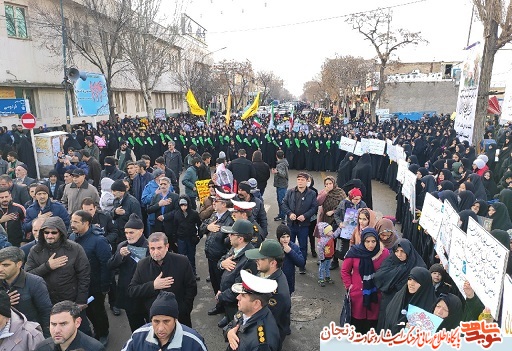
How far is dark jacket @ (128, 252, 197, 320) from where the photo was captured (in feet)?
12.1

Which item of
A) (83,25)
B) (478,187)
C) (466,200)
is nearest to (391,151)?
(478,187)

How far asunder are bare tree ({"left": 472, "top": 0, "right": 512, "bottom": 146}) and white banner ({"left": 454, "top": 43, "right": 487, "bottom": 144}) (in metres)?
0.19

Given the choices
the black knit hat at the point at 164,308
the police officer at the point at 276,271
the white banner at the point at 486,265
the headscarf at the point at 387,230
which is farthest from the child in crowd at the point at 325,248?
the black knit hat at the point at 164,308

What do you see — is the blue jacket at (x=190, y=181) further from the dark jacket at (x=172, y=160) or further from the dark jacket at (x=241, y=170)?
the dark jacket at (x=172, y=160)

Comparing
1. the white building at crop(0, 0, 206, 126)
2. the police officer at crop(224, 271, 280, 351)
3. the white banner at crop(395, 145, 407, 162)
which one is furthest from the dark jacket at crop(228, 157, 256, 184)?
the white building at crop(0, 0, 206, 126)

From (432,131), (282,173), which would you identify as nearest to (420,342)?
(282,173)

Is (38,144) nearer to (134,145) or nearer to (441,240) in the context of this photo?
(134,145)

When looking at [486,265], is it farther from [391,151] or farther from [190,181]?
[391,151]

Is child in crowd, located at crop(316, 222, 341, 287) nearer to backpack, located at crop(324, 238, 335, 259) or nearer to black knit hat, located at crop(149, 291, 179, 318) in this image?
backpack, located at crop(324, 238, 335, 259)

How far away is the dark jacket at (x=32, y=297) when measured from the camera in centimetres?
330

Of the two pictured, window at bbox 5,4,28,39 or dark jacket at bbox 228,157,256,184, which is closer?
dark jacket at bbox 228,157,256,184

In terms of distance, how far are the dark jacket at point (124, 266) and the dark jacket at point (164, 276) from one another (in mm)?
511

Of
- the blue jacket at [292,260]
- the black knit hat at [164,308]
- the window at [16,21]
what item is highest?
the window at [16,21]

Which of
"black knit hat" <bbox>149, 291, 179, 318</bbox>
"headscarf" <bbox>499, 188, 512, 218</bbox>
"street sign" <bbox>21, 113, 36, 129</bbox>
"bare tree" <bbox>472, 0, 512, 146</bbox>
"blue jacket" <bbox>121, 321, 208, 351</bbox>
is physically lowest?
"headscarf" <bbox>499, 188, 512, 218</bbox>
